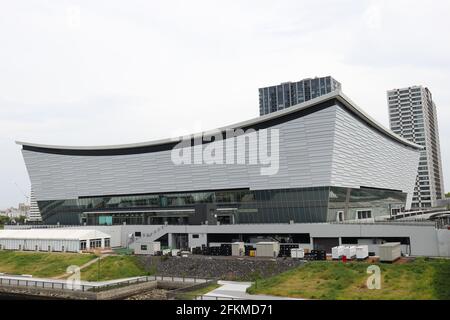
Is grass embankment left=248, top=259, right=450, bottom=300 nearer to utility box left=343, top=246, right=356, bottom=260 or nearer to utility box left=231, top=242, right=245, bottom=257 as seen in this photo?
utility box left=343, top=246, right=356, bottom=260

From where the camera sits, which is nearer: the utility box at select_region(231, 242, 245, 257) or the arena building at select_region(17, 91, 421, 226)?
the utility box at select_region(231, 242, 245, 257)

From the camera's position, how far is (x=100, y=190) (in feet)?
346

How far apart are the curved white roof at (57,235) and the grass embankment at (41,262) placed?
5.67 m

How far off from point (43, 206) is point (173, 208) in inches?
1877

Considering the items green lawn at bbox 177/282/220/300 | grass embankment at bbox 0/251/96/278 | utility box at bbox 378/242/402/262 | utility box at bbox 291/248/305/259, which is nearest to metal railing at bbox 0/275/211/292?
green lawn at bbox 177/282/220/300

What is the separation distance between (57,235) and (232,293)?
52546 mm

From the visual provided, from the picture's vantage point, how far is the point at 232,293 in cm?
4388

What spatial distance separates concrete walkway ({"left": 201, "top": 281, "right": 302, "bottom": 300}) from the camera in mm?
40781

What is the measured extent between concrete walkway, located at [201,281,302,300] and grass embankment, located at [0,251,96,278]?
29.5 meters

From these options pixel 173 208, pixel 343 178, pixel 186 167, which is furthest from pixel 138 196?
pixel 343 178

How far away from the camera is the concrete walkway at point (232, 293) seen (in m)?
40.8

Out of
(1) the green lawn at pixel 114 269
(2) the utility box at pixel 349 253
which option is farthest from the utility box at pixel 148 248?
(2) the utility box at pixel 349 253

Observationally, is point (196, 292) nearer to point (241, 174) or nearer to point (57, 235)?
point (241, 174)

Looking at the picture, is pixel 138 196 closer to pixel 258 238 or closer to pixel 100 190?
pixel 100 190
